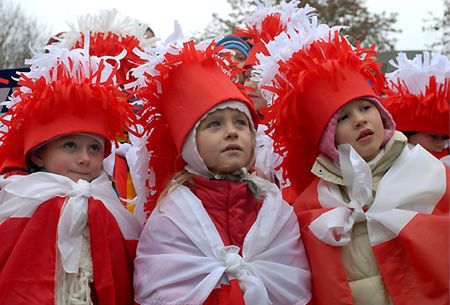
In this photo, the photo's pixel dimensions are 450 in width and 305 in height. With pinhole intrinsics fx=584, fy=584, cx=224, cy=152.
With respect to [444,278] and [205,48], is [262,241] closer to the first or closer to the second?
[444,278]

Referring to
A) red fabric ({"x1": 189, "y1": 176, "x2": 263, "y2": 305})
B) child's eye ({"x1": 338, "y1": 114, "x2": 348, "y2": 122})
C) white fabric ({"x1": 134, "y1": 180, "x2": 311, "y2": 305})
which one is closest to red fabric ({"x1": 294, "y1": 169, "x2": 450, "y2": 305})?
white fabric ({"x1": 134, "y1": 180, "x2": 311, "y2": 305})

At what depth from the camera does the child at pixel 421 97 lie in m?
3.60

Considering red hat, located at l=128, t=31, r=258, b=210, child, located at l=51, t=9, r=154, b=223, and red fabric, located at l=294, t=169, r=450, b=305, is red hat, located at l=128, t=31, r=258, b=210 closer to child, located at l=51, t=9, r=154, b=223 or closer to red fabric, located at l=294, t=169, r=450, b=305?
child, located at l=51, t=9, r=154, b=223

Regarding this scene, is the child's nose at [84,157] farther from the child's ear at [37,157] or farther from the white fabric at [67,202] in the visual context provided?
the child's ear at [37,157]

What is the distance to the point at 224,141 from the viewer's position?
288cm

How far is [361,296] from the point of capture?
2701 mm

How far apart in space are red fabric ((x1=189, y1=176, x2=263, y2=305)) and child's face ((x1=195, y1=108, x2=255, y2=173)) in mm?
94

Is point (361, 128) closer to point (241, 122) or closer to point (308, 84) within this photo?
point (308, 84)

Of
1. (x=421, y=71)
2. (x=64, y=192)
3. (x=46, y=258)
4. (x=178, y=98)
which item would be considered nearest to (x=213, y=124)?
(x=178, y=98)

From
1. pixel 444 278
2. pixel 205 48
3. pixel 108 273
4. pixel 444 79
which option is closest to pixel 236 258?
pixel 108 273

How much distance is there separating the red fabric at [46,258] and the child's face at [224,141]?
574mm

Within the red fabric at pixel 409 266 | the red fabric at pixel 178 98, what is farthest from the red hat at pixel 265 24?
the red fabric at pixel 409 266

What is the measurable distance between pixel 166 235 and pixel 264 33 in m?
2.11

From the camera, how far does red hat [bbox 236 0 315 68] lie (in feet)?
13.9
